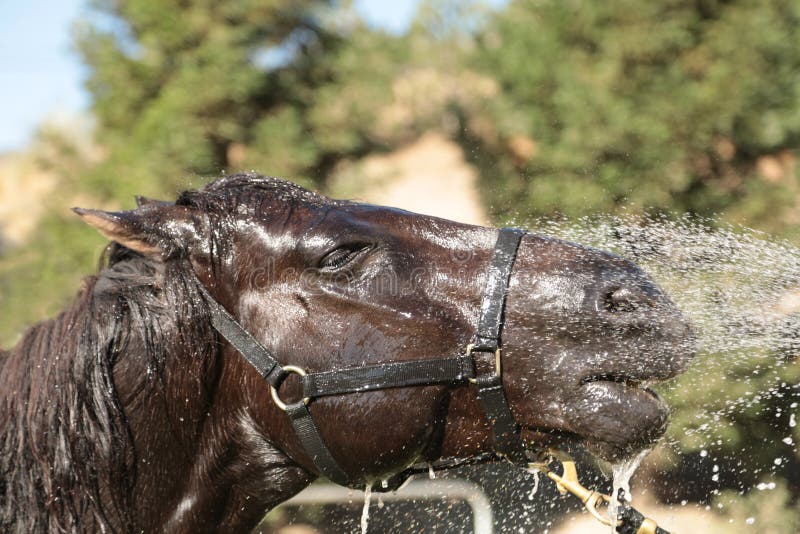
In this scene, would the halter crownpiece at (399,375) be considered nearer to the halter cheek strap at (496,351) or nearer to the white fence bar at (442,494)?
the halter cheek strap at (496,351)

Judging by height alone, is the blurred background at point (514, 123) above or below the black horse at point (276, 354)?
above

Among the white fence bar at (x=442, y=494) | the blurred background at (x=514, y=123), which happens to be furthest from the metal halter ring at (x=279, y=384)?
the blurred background at (x=514, y=123)

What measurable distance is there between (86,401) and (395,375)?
29.6 inches

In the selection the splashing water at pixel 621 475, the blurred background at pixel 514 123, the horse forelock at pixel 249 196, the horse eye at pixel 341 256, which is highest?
the blurred background at pixel 514 123

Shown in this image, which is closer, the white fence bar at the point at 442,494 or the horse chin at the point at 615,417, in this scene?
the horse chin at the point at 615,417

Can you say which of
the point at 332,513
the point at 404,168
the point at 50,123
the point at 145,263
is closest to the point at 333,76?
the point at 404,168

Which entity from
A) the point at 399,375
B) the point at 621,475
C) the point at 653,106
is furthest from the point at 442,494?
the point at 653,106

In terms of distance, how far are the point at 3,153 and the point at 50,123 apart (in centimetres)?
1166

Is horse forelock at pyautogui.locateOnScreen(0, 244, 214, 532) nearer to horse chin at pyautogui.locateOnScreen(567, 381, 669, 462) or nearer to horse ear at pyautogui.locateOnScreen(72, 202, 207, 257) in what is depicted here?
horse ear at pyautogui.locateOnScreen(72, 202, 207, 257)

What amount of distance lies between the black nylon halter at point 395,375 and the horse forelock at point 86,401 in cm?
11

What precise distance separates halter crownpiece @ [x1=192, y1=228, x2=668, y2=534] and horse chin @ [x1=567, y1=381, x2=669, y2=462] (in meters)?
0.17

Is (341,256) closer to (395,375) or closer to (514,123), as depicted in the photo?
(395,375)

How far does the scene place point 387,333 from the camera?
207cm

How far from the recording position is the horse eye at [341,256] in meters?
2.11
